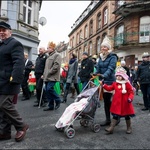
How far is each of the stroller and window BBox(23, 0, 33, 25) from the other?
576 inches

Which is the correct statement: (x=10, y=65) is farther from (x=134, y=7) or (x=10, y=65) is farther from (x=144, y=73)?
(x=134, y=7)

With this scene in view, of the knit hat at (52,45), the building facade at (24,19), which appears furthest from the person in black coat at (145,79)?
the building facade at (24,19)

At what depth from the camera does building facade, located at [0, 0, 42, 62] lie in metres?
15.6

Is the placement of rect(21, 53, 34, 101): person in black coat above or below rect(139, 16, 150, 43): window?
below

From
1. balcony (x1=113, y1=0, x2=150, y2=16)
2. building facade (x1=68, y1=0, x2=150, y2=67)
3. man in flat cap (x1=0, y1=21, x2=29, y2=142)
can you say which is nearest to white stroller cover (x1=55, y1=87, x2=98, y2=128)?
man in flat cap (x1=0, y1=21, x2=29, y2=142)

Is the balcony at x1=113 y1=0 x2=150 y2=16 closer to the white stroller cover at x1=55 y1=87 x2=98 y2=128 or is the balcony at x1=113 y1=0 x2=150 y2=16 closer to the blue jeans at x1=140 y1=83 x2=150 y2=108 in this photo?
the blue jeans at x1=140 y1=83 x2=150 y2=108

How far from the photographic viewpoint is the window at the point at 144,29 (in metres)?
22.5

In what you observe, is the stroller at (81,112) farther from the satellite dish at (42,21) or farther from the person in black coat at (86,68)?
the satellite dish at (42,21)

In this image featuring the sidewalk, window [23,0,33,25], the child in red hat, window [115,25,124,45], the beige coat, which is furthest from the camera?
window [115,25,124,45]

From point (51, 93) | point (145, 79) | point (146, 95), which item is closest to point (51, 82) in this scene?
point (51, 93)

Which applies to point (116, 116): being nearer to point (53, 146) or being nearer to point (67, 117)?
point (67, 117)

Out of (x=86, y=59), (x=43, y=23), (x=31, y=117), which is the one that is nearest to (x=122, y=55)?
(x=43, y=23)

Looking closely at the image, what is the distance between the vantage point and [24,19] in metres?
17.6

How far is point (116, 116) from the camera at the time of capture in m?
4.46
